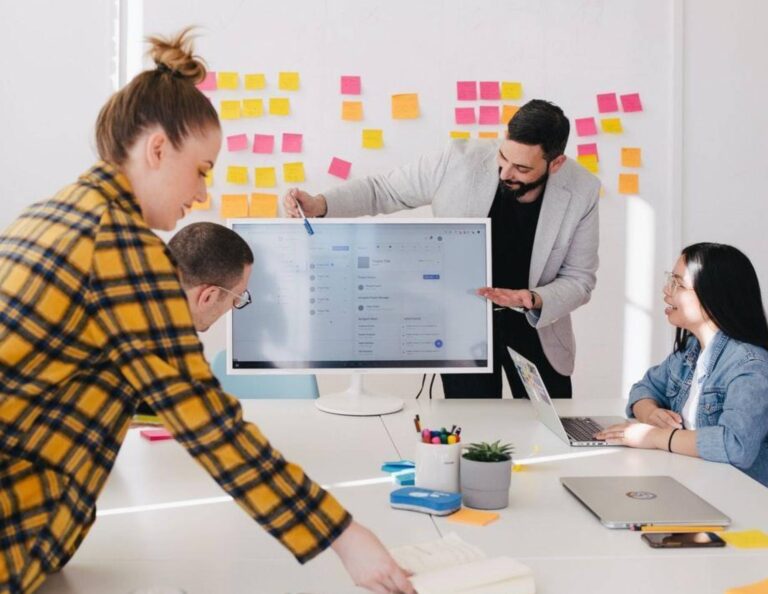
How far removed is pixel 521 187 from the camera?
8.63 ft

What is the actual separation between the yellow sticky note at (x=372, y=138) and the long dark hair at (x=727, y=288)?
5.72ft

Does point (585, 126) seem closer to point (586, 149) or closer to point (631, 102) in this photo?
point (586, 149)

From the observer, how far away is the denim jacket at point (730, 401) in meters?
1.87

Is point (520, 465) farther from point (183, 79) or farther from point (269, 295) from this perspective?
point (183, 79)

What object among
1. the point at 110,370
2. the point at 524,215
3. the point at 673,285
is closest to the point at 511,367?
the point at 524,215

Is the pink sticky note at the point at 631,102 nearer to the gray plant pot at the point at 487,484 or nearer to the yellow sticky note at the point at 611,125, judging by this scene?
the yellow sticky note at the point at 611,125

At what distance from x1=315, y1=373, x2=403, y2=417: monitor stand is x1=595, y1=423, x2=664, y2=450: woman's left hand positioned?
0.56 m

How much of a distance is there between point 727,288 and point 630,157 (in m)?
1.70

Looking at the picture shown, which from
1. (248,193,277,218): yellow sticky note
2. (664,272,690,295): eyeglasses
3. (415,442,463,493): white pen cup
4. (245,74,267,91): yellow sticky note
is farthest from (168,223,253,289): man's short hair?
(245,74,267,91): yellow sticky note

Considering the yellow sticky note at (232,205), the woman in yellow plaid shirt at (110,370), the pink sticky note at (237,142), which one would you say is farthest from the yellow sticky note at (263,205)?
the woman in yellow plaid shirt at (110,370)

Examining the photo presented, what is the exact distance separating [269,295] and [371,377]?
1.45m

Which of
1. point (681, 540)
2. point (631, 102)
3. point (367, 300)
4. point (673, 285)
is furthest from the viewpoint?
point (631, 102)

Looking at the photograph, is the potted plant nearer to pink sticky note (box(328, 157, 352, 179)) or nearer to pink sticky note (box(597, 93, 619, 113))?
pink sticky note (box(328, 157, 352, 179))

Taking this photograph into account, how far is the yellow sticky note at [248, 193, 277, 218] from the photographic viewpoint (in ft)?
11.8
